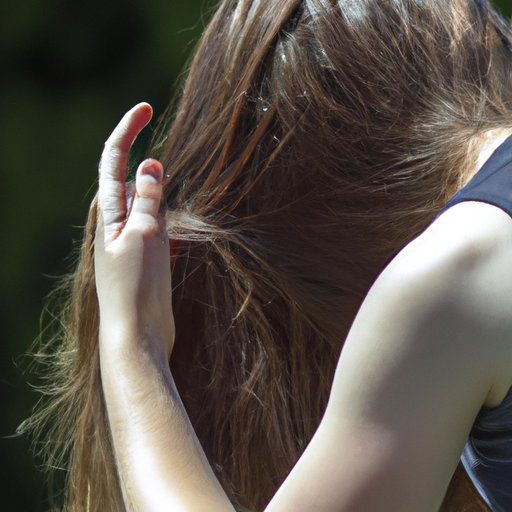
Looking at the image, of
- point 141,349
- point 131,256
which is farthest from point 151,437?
point 131,256

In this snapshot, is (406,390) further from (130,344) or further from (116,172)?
(116,172)

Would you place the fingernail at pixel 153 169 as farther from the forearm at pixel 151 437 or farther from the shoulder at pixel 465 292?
the shoulder at pixel 465 292

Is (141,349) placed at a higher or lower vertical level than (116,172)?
lower

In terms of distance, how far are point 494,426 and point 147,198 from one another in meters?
0.63

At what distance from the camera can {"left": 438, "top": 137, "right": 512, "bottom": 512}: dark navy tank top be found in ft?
3.87

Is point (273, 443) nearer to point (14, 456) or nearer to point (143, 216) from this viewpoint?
point (143, 216)

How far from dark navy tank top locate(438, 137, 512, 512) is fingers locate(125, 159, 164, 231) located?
19.4 inches

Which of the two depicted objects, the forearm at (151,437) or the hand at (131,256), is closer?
the forearm at (151,437)

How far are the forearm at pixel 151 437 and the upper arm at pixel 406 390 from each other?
6.3 inches

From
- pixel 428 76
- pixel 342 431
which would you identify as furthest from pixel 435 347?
pixel 428 76

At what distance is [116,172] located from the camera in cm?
158

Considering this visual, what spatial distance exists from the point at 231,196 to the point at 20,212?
5.08ft

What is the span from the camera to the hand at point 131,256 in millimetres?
1459

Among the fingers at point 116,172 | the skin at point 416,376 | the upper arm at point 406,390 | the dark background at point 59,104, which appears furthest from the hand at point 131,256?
the dark background at point 59,104
